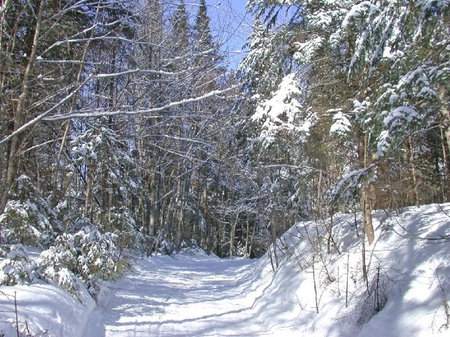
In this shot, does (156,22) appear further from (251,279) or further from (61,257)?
(251,279)

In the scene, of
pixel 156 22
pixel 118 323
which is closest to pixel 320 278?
Result: pixel 118 323

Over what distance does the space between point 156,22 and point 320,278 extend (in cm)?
485

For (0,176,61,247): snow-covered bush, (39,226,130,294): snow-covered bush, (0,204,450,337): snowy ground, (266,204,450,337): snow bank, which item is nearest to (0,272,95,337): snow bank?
(0,204,450,337): snowy ground

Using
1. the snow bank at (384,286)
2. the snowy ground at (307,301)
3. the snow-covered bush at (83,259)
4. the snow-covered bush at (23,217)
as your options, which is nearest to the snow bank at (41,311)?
the snowy ground at (307,301)

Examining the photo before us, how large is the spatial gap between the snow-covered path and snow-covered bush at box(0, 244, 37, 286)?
108cm

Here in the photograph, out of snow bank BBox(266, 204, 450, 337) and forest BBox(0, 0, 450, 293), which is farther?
forest BBox(0, 0, 450, 293)

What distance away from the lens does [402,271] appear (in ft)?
16.8

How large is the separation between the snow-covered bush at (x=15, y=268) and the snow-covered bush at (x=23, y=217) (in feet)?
3.14

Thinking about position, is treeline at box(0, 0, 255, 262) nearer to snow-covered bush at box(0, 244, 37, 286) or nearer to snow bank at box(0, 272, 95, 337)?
snow-covered bush at box(0, 244, 37, 286)

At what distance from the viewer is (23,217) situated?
19.8 feet

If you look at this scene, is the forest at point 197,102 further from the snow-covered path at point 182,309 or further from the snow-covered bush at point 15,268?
the snow-covered path at point 182,309

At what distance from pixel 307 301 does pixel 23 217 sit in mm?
4687

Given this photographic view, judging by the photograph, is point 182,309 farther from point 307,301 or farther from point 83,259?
point 307,301

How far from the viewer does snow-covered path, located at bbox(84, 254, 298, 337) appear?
542 centimetres
